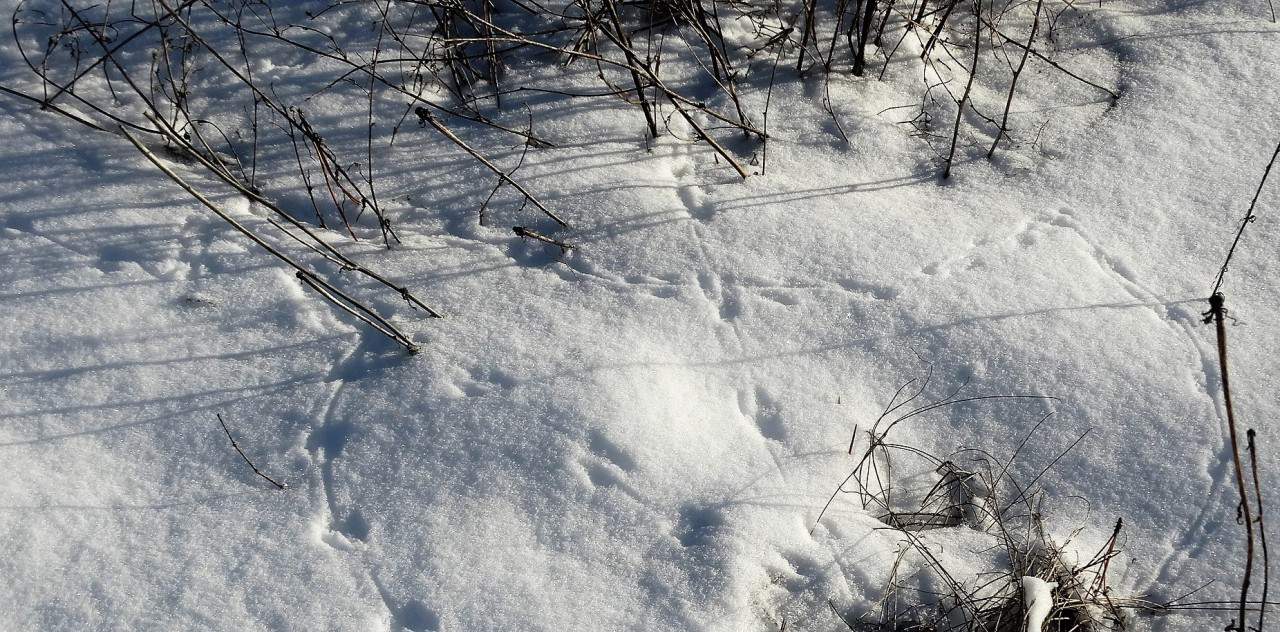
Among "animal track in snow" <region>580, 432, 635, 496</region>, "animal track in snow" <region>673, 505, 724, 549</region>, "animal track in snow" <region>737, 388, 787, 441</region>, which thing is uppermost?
"animal track in snow" <region>737, 388, 787, 441</region>

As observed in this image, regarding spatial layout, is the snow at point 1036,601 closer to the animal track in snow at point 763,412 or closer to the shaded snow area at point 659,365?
the shaded snow area at point 659,365

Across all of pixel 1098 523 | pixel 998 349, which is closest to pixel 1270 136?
pixel 998 349

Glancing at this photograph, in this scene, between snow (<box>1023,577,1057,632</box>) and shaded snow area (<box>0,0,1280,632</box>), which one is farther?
shaded snow area (<box>0,0,1280,632</box>)

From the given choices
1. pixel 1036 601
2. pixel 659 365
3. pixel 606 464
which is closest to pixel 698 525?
pixel 606 464

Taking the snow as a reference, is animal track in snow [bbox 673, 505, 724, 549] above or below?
below

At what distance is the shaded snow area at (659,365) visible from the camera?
6.07 feet

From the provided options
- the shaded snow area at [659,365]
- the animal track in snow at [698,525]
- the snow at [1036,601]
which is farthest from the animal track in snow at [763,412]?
the snow at [1036,601]

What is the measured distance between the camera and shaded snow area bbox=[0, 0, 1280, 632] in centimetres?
185

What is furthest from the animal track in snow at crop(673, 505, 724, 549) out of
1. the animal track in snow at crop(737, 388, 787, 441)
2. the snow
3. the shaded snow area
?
the snow

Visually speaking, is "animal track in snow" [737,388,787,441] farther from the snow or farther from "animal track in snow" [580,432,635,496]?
the snow

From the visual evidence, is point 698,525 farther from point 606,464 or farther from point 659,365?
point 659,365

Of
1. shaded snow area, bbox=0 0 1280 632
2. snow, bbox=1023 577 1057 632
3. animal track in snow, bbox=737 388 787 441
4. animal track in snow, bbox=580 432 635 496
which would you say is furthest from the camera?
animal track in snow, bbox=737 388 787 441

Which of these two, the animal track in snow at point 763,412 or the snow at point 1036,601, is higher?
the animal track in snow at point 763,412

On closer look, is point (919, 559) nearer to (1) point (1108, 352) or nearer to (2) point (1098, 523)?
(2) point (1098, 523)
